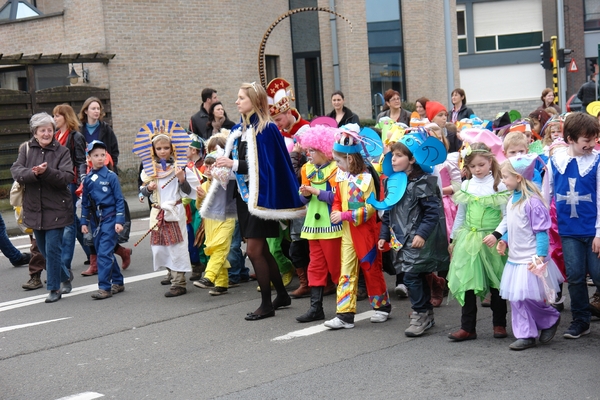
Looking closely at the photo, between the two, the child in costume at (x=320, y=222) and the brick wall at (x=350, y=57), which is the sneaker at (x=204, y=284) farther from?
the brick wall at (x=350, y=57)

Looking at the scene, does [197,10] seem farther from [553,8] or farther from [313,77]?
[553,8]

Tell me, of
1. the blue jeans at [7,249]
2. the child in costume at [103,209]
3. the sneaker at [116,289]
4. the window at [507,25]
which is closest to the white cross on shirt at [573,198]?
the child in costume at [103,209]

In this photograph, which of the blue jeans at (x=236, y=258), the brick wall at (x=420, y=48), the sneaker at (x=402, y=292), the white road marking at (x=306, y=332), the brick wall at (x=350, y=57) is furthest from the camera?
the brick wall at (x=420, y=48)

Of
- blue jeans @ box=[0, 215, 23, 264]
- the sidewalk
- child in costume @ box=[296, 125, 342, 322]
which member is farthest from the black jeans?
the sidewalk

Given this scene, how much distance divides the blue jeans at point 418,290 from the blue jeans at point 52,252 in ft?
13.1

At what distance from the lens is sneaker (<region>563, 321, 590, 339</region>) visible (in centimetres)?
645

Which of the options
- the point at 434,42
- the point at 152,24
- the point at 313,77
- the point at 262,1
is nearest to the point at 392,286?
the point at 152,24

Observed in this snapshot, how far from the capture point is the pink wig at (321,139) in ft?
24.9

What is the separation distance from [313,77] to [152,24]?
7.20 meters

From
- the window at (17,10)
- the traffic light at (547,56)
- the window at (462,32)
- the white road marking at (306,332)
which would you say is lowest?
the white road marking at (306,332)

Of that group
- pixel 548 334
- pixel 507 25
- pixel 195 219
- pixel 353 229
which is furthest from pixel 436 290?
pixel 507 25

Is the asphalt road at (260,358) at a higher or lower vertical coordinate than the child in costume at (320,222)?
lower

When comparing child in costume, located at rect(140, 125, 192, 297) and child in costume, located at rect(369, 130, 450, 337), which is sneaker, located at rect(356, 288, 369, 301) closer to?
child in costume, located at rect(369, 130, 450, 337)

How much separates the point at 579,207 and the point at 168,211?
4358mm
